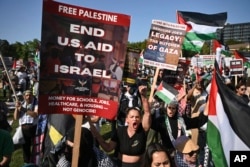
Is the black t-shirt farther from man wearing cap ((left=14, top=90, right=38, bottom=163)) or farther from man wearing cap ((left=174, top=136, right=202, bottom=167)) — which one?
man wearing cap ((left=14, top=90, right=38, bottom=163))

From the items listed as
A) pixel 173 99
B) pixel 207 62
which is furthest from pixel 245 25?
pixel 173 99

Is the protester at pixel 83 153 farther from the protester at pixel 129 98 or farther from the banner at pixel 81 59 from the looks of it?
the protester at pixel 129 98

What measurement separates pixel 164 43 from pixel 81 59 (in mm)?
4124

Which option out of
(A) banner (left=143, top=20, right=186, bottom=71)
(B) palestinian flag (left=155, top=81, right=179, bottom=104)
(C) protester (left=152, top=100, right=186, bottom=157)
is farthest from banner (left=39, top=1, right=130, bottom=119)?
(A) banner (left=143, top=20, right=186, bottom=71)

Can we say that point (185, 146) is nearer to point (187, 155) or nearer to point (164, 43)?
point (187, 155)

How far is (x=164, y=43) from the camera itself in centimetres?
758

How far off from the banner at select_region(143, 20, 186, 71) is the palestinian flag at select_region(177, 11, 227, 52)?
373 cm

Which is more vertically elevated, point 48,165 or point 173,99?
point 173,99

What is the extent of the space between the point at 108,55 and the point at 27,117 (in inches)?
149

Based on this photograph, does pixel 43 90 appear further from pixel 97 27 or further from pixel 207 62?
pixel 207 62

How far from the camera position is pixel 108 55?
12.4 ft

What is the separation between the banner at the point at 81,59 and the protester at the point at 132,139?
37.6 inches

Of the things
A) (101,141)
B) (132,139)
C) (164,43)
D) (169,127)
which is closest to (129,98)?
(164,43)

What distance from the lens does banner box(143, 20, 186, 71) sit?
24.5ft
